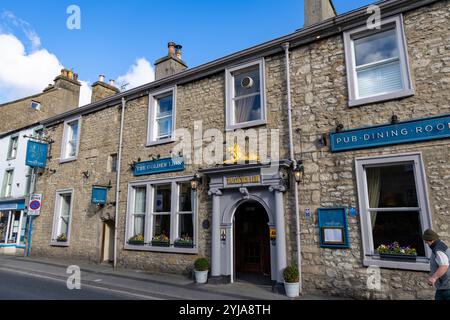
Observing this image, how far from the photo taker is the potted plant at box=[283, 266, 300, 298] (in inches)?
296

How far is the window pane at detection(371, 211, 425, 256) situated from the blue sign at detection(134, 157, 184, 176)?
6.28 metres

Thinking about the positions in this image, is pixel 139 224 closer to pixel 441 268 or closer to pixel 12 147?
pixel 441 268

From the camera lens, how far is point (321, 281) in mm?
7668

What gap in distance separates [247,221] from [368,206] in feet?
13.6

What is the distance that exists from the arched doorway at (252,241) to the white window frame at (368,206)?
3.32 m

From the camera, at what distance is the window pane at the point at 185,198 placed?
10570 mm

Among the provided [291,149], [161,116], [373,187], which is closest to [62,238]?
[161,116]

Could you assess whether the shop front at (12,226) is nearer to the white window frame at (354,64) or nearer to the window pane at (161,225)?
the window pane at (161,225)

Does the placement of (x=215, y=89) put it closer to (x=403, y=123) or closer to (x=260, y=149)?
(x=260, y=149)

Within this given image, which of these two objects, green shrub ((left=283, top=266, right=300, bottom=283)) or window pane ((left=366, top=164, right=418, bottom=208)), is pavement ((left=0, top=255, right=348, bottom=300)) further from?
window pane ((left=366, top=164, right=418, bottom=208))

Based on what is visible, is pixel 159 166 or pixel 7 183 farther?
pixel 7 183

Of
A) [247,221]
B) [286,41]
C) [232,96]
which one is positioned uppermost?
[286,41]

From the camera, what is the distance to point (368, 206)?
7422mm
